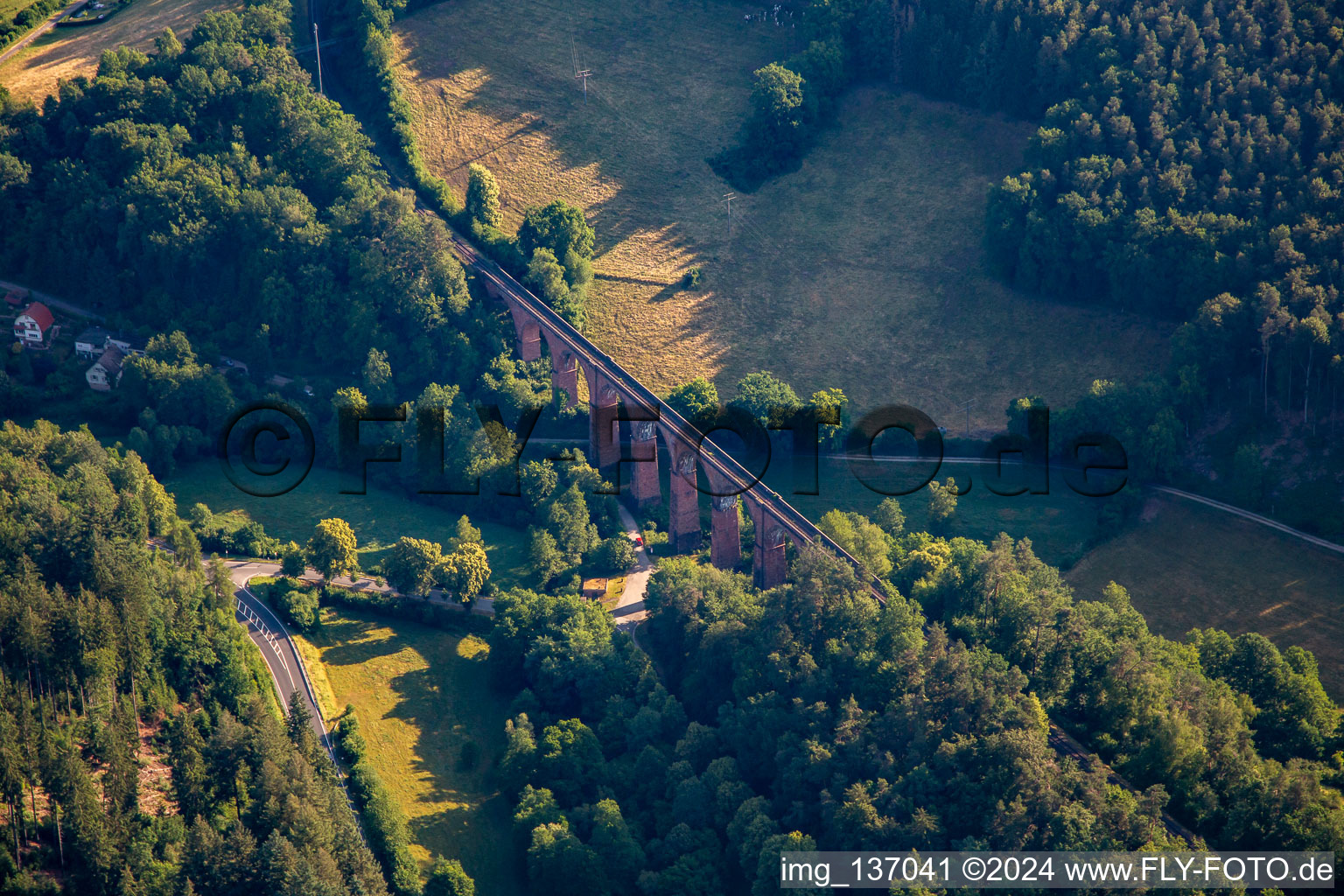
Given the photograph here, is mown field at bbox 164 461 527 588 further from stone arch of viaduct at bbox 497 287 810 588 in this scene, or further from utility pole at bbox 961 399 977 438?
utility pole at bbox 961 399 977 438

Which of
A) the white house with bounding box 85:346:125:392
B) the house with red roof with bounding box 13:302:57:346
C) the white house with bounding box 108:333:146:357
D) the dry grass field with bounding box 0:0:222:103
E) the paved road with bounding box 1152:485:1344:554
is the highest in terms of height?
the dry grass field with bounding box 0:0:222:103

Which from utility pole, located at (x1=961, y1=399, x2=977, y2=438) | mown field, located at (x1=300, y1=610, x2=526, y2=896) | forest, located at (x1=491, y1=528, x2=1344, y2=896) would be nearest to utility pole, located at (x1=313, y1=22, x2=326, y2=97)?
mown field, located at (x1=300, y1=610, x2=526, y2=896)

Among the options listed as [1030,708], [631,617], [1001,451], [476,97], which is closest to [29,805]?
[631,617]

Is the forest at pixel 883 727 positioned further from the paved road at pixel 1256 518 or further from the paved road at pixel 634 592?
the paved road at pixel 1256 518

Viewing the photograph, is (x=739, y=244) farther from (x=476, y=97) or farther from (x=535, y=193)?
(x=476, y=97)

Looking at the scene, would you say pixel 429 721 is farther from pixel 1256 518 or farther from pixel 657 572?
pixel 1256 518

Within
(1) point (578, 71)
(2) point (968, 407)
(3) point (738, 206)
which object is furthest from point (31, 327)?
(2) point (968, 407)
